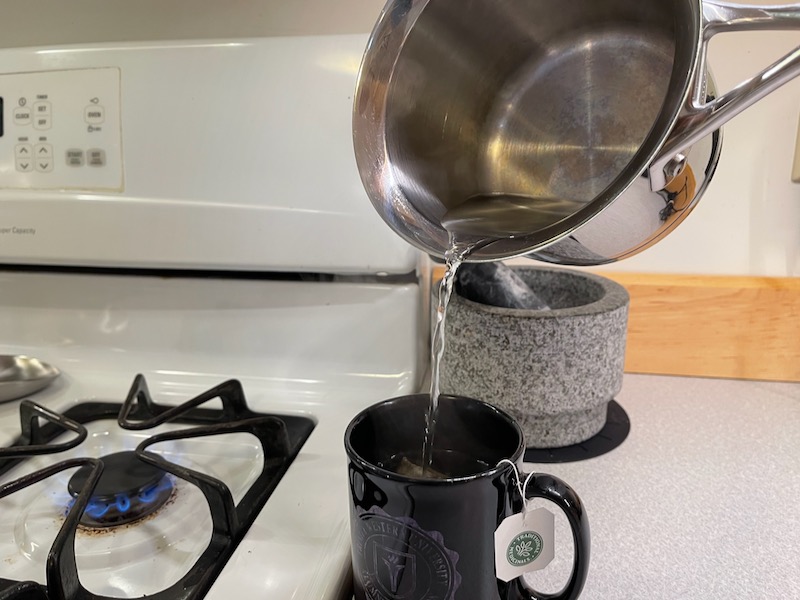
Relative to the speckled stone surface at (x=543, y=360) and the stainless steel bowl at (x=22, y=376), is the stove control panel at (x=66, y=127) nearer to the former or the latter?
the stainless steel bowl at (x=22, y=376)

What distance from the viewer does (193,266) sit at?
0.49m

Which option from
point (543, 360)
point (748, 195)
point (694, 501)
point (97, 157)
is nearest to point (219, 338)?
point (97, 157)

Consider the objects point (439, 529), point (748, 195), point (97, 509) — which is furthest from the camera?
point (748, 195)

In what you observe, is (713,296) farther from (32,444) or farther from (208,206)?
(32,444)

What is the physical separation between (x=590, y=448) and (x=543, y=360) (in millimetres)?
83

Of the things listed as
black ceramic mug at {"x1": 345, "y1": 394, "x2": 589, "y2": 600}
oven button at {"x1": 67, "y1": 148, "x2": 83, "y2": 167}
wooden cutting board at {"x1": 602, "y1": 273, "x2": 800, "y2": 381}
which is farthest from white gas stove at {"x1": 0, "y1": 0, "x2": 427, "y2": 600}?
wooden cutting board at {"x1": 602, "y1": 273, "x2": 800, "y2": 381}

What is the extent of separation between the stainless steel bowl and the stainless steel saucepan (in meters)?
0.32

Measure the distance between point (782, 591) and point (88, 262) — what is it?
1.68ft

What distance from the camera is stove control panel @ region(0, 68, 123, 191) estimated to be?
0.48 meters

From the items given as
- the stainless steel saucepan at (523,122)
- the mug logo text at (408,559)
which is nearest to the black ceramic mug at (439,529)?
the mug logo text at (408,559)

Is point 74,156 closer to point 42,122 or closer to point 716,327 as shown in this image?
point 42,122

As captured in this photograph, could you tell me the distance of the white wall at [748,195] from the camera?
57 centimetres

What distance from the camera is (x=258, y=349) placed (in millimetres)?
520

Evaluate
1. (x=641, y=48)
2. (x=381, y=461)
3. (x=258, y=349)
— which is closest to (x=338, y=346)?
(x=258, y=349)
